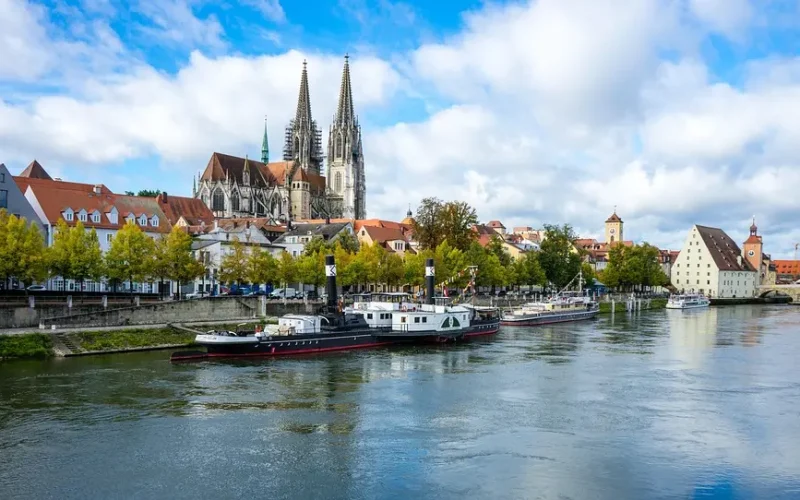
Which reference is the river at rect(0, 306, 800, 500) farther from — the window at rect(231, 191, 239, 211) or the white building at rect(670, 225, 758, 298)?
the white building at rect(670, 225, 758, 298)

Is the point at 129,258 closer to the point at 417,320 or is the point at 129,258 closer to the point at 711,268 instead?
the point at 417,320

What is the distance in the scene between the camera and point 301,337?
49.6 m

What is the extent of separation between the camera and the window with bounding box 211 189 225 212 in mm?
144000

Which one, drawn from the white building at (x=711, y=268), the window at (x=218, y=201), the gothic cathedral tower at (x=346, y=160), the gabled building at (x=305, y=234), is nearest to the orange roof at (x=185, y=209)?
the gabled building at (x=305, y=234)

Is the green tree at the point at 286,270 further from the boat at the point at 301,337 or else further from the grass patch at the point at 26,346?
the grass patch at the point at 26,346

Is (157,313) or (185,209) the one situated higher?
(185,209)

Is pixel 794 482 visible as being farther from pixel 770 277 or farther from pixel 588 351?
pixel 770 277

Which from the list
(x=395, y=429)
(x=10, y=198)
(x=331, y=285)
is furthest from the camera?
(x=10, y=198)

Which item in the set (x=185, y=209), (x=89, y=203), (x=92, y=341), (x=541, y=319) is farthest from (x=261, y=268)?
(x=185, y=209)

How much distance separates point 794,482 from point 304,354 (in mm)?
32178

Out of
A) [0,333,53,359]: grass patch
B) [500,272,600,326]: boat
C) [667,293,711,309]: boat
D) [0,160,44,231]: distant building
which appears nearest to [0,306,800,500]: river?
[0,333,53,359]: grass patch

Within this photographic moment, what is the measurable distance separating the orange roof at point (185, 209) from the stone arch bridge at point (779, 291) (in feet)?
393

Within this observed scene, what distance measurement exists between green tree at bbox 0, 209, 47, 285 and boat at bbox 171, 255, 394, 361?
13.2m

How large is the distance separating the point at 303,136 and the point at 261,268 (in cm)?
11934
